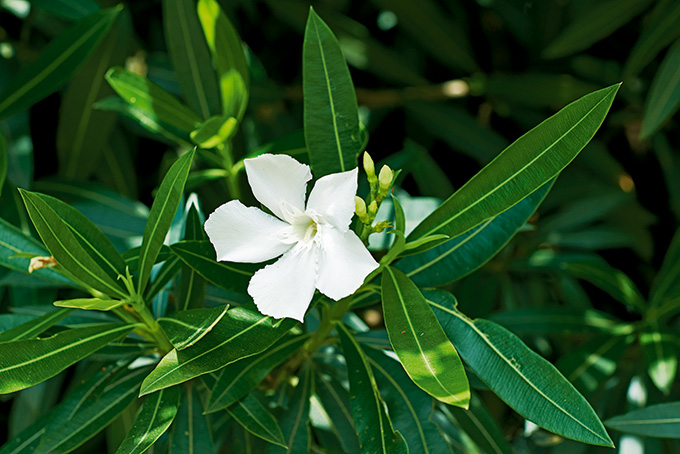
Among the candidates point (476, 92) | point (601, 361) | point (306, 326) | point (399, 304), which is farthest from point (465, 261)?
point (476, 92)

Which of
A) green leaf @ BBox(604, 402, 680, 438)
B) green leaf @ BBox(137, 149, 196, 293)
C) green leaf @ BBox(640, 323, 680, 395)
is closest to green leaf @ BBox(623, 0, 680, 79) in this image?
green leaf @ BBox(640, 323, 680, 395)

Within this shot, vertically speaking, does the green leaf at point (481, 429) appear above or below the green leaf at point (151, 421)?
below

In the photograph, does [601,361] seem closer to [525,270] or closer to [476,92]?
[525,270]

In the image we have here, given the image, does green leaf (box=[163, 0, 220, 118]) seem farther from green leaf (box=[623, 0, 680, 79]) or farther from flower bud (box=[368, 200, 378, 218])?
green leaf (box=[623, 0, 680, 79])

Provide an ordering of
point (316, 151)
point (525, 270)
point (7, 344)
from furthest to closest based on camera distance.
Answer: point (525, 270) → point (316, 151) → point (7, 344)

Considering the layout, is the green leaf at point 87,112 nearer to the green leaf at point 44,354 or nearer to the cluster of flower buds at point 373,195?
the green leaf at point 44,354

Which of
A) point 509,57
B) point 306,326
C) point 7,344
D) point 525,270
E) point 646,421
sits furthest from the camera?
point 509,57

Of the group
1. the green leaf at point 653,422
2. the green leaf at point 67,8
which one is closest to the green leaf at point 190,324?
the green leaf at point 653,422
